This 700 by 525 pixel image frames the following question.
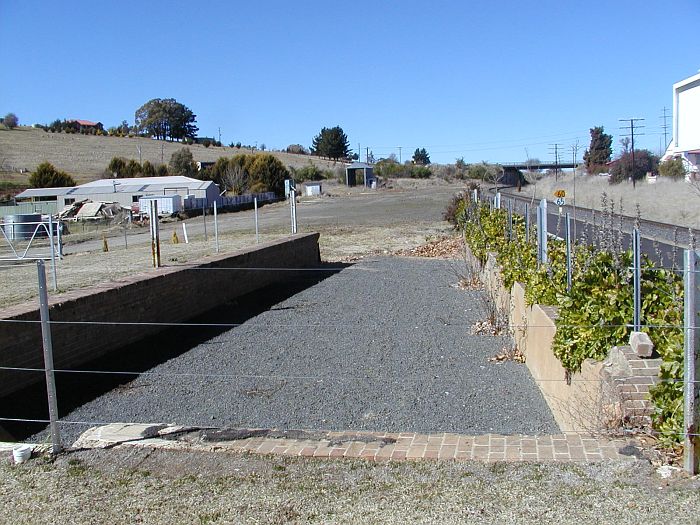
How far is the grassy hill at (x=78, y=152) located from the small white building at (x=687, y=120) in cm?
6501

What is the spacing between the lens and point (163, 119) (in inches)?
6097

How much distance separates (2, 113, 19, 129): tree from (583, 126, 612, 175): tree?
103343mm

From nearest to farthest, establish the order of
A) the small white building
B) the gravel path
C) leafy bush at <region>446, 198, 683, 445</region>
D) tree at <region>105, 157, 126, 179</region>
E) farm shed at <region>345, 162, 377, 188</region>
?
1. leafy bush at <region>446, 198, 683, 445</region>
2. the gravel path
3. the small white building
4. tree at <region>105, 157, 126, 179</region>
5. farm shed at <region>345, 162, 377, 188</region>

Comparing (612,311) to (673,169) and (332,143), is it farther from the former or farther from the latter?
(332,143)

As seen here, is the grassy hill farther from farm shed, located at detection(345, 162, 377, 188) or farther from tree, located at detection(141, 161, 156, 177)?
farm shed, located at detection(345, 162, 377, 188)

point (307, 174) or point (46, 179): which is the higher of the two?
point (46, 179)

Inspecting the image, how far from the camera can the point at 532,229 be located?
11992 millimetres

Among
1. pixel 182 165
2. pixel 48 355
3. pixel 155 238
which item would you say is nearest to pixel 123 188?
pixel 182 165

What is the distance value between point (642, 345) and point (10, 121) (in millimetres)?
150699

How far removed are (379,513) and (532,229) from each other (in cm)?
849

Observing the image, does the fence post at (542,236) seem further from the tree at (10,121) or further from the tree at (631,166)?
the tree at (10,121)

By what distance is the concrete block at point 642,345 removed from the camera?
5.47 meters

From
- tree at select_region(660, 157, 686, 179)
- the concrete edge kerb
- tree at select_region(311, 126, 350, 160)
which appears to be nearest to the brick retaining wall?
the concrete edge kerb

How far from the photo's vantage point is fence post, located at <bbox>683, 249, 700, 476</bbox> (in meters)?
4.30
